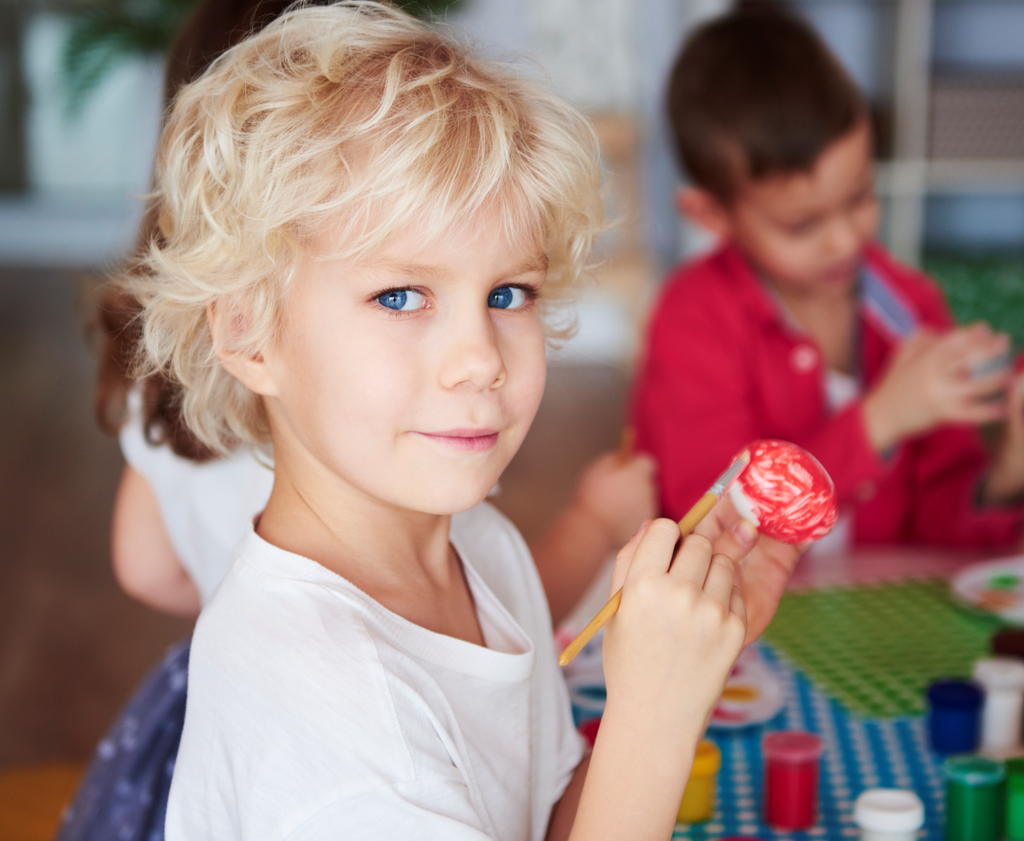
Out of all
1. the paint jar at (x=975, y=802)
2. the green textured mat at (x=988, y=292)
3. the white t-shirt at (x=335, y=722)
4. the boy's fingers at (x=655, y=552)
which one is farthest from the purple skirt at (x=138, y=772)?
the green textured mat at (x=988, y=292)

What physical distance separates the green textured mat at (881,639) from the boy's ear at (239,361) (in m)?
0.64

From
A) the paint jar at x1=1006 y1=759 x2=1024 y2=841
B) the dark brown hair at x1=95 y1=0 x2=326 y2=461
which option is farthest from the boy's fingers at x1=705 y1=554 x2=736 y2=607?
the dark brown hair at x1=95 y1=0 x2=326 y2=461

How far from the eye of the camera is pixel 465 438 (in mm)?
772

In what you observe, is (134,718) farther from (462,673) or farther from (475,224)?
(475,224)

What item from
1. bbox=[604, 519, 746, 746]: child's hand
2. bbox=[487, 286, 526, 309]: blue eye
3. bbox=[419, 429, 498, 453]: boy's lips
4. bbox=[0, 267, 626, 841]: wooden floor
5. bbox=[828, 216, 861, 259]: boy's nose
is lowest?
bbox=[0, 267, 626, 841]: wooden floor

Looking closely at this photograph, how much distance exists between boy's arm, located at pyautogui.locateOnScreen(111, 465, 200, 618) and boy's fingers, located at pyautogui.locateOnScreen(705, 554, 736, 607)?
0.77 m

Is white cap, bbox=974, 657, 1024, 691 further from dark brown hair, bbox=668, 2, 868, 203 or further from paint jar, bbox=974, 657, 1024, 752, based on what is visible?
dark brown hair, bbox=668, 2, 868, 203

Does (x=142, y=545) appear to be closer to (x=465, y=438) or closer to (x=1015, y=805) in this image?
(x=465, y=438)

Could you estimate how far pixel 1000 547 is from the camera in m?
1.54

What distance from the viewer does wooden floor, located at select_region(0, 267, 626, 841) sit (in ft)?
8.02

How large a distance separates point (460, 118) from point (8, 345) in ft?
17.4

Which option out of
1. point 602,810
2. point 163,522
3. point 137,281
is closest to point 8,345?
point 163,522

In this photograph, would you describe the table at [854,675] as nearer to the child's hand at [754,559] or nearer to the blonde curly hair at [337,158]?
the child's hand at [754,559]

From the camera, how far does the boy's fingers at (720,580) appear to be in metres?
0.73
